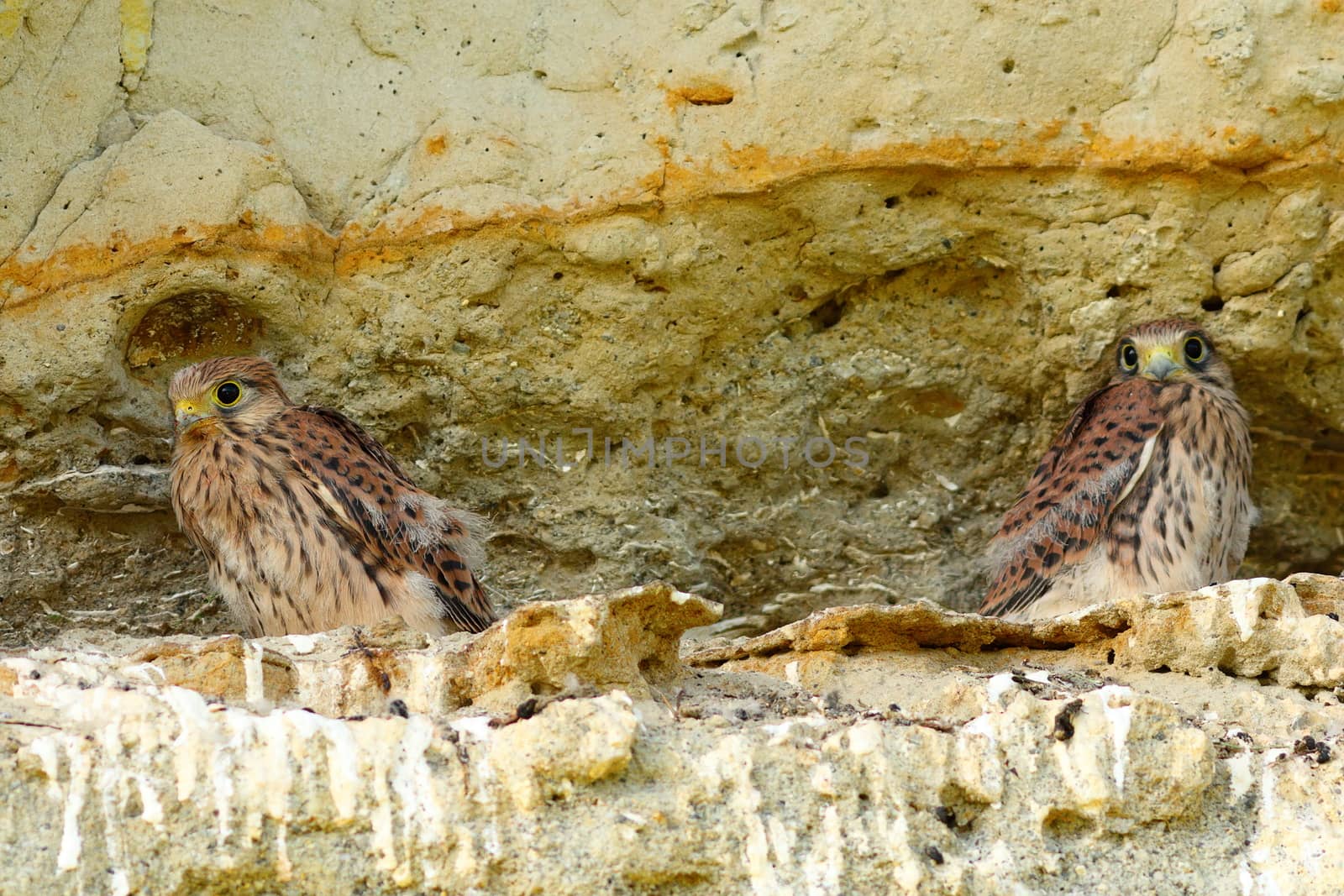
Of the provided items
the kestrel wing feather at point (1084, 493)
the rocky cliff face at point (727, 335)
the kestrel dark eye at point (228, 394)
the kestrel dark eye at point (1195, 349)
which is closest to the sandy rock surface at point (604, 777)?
the rocky cliff face at point (727, 335)

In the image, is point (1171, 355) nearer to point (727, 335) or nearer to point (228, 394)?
point (727, 335)

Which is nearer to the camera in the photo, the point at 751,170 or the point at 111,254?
the point at 111,254

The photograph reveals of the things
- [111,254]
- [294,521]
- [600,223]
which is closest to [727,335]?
[600,223]

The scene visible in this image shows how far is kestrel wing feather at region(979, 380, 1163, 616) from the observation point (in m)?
5.09

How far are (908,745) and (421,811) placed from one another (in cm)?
98

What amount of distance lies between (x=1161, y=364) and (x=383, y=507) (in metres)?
→ 2.47

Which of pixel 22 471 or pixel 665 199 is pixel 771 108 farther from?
pixel 22 471

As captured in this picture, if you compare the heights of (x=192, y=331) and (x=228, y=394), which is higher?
(x=192, y=331)

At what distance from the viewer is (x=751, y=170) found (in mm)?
4773

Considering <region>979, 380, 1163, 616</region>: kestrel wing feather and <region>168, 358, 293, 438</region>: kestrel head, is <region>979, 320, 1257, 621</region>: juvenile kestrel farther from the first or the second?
<region>168, 358, 293, 438</region>: kestrel head

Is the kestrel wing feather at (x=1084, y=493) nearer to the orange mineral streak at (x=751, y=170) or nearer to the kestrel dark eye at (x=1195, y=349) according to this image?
the kestrel dark eye at (x=1195, y=349)

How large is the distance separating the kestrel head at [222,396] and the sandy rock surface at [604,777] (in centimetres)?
121

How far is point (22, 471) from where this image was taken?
4852 mm

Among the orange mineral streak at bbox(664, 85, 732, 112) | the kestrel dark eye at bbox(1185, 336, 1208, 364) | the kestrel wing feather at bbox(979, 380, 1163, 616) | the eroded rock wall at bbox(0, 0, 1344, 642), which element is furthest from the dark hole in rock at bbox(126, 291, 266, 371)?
the kestrel dark eye at bbox(1185, 336, 1208, 364)
